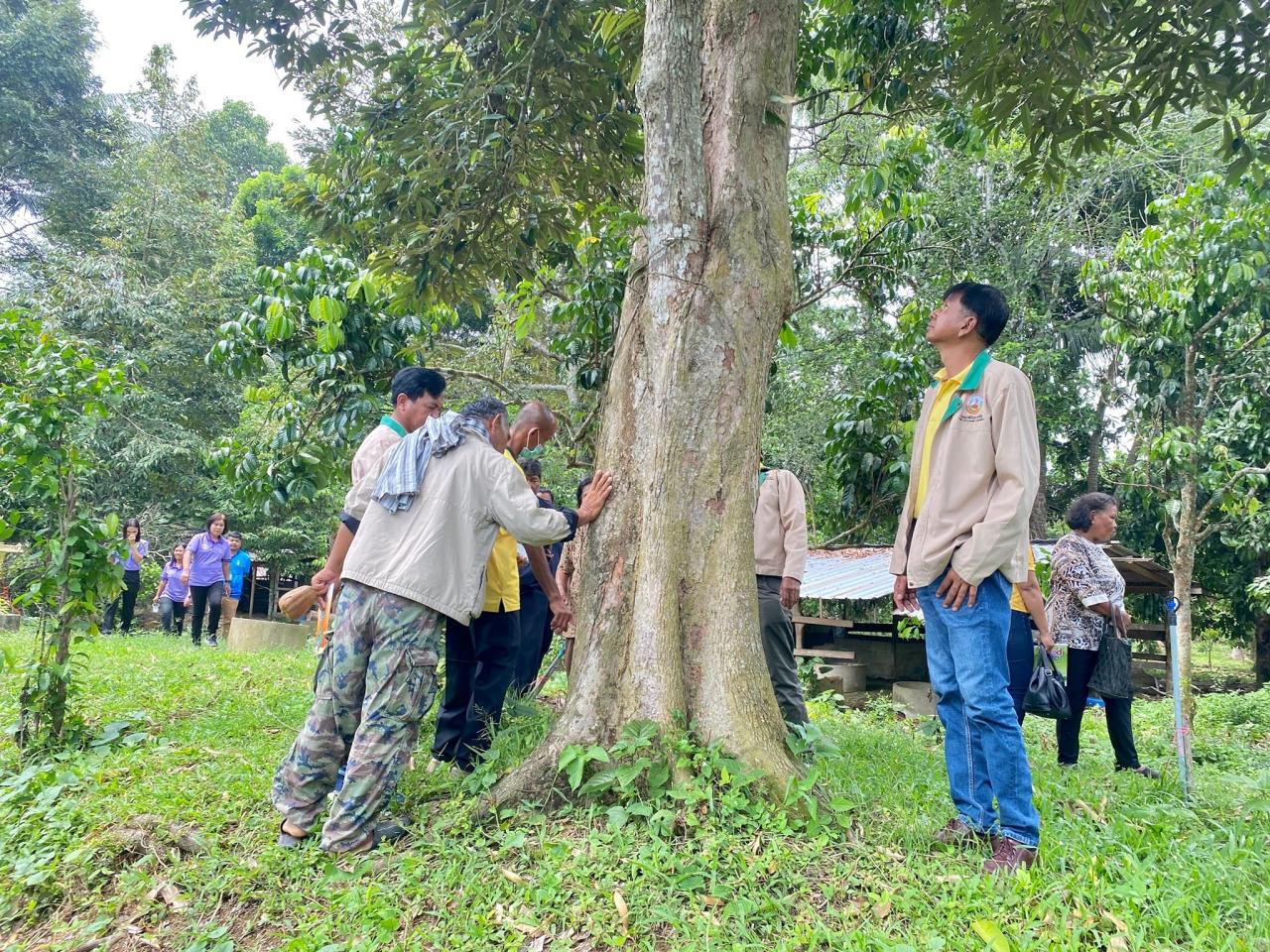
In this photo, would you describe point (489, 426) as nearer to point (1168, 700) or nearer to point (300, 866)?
point (300, 866)

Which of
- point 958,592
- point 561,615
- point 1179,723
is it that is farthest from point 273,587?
point 958,592

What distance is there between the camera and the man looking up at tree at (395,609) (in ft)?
10.9

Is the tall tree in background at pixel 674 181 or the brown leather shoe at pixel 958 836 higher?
the tall tree in background at pixel 674 181

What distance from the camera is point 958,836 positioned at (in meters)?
3.11

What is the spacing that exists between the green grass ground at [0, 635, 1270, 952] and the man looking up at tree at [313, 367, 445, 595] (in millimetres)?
1236

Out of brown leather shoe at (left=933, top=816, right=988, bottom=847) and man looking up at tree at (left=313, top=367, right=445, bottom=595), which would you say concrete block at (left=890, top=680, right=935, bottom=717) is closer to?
brown leather shoe at (left=933, top=816, right=988, bottom=847)

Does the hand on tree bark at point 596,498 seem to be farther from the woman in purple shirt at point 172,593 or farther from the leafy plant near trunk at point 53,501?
the woman in purple shirt at point 172,593

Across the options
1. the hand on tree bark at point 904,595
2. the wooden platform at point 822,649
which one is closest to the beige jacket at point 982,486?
the hand on tree bark at point 904,595

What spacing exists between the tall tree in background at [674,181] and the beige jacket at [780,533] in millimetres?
1776

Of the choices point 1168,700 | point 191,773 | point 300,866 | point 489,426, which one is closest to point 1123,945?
point 300,866

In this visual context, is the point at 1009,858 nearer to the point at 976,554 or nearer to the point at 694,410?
the point at 976,554

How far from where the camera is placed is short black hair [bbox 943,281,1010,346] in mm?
3193

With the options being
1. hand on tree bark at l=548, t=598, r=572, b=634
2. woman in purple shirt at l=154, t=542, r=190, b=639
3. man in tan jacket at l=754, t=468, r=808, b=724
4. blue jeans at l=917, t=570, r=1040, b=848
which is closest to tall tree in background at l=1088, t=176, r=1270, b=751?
man in tan jacket at l=754, t=468, r=808, b=724

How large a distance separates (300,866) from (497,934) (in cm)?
96
